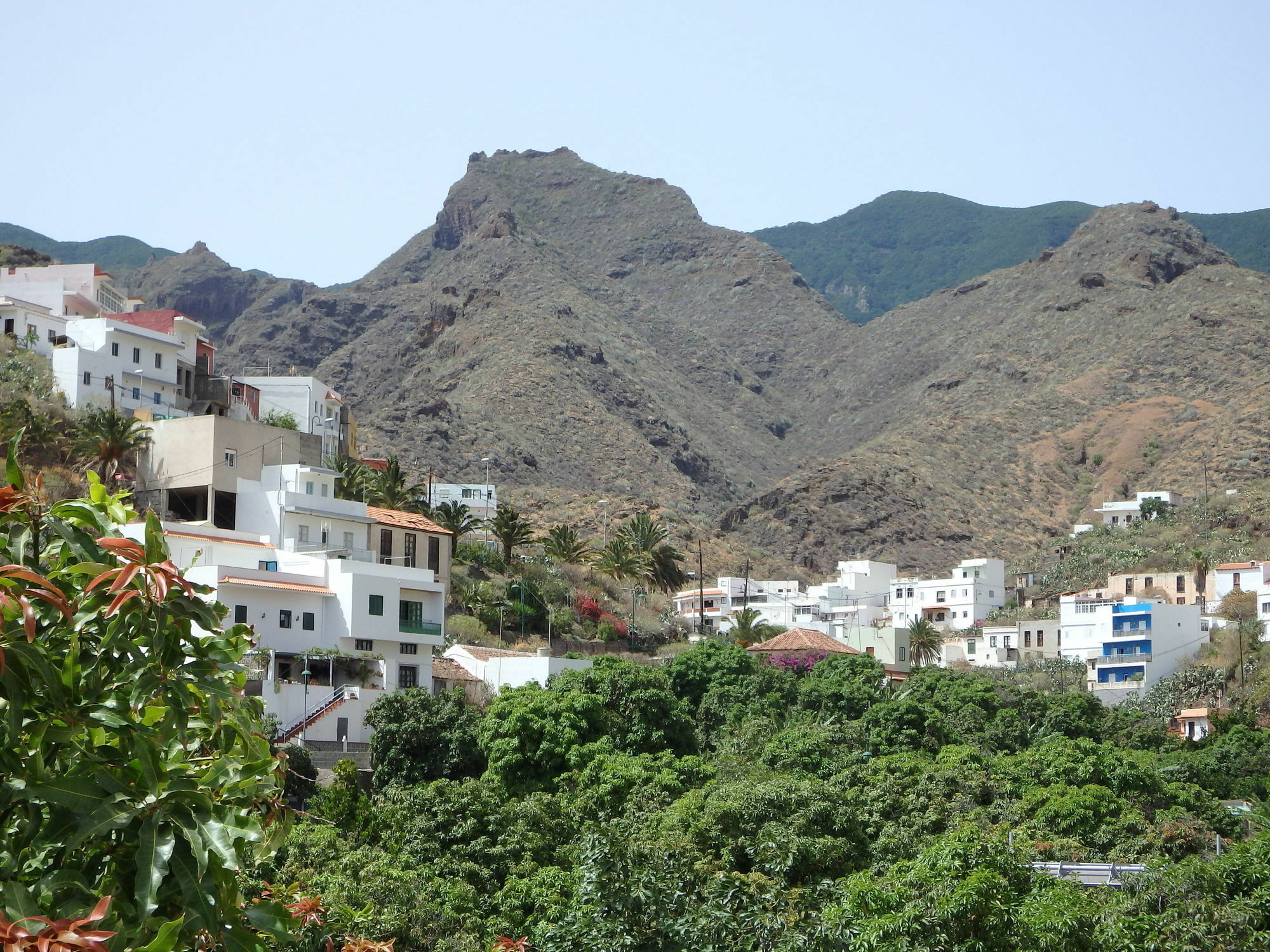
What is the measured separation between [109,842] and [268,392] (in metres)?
72.2

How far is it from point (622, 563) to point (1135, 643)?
29906 millimetres

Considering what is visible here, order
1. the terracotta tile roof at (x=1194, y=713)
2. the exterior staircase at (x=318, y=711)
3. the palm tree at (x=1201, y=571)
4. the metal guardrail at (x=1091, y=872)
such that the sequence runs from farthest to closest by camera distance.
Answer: the palm tree at (x=1201, y=571)
the terracotta tile roof at (x=1194, y=713)
the exterior staircase at (x=318, y=711)
the metal guardrail at (x=1091, y=872)

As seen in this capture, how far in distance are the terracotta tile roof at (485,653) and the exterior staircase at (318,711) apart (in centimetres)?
→ 847

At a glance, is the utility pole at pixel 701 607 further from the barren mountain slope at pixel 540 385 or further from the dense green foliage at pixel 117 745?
the dense green foliage at pixel 117 745

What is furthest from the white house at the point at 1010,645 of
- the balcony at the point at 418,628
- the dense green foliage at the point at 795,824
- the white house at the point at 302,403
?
the balcony at the point at 418,628

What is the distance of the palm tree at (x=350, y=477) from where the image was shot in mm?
65688

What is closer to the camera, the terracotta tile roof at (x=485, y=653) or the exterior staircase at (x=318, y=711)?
the exterior staircase at (x=318, y=711)

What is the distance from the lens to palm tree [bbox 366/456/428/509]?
69312mm

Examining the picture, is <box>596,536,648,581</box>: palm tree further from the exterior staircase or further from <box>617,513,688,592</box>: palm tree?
the exterior staircase

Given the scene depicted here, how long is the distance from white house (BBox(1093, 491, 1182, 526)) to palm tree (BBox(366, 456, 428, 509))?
69493 mm

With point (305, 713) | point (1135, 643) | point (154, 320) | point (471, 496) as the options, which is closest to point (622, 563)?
point (471, 496)

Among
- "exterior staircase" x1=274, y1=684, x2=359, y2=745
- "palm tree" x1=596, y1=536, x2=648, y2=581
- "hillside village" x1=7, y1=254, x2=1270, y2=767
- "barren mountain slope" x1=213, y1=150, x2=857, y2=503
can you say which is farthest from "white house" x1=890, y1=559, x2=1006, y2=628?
"exterior staircase" x1=274, y1=684, x2=359, y2=745

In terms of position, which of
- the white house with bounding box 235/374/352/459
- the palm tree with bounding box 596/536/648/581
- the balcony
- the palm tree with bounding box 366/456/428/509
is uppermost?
the white house with bounding box 235/374/352/459

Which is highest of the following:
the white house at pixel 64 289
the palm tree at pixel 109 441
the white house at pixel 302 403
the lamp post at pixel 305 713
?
the white house at pixel 64 289
